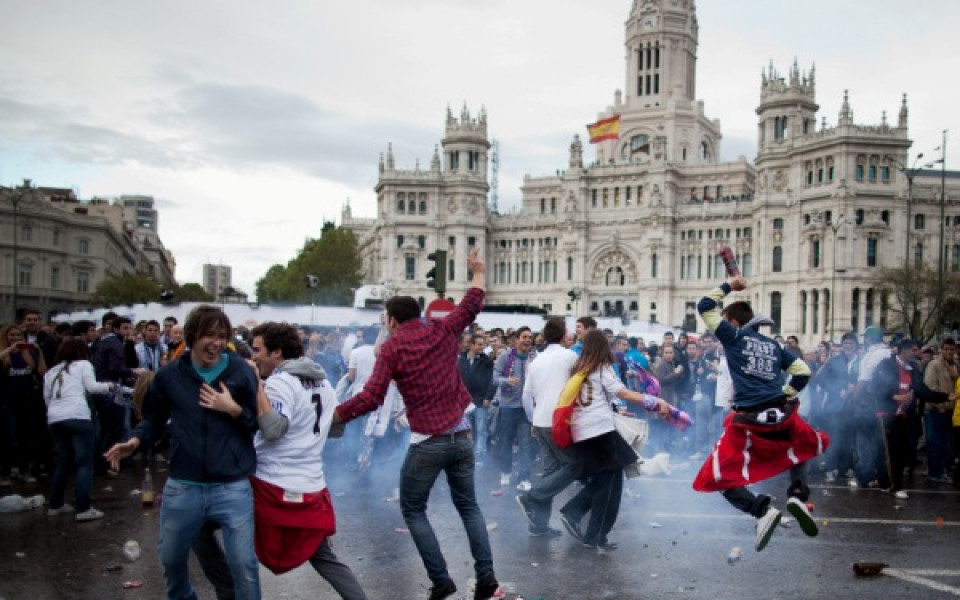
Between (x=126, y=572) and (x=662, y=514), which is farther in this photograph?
(x=662, y=514)

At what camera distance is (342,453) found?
44.5 ft

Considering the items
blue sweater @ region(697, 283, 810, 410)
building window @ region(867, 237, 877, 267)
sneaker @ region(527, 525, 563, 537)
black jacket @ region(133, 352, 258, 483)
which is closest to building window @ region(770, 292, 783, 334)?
building window @ region(867, 237, 877, 267)

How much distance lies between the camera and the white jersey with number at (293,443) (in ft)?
17.2

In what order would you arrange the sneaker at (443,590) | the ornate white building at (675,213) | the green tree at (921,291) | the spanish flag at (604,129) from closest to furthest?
the sneaker at (443,590) < the green tree at (921,291) < the ornate white building at (675,213) < the spanish flag at (604,129)

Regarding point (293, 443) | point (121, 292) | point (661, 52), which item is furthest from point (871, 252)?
point (293, 443)

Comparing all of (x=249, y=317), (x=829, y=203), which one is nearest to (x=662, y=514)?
(x=249, y=317)

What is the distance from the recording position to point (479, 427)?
1421cm

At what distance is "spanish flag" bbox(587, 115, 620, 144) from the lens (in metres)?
82.9

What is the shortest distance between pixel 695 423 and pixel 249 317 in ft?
81.2

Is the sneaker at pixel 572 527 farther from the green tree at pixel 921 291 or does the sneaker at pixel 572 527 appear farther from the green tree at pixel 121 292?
the green tree at pixel 121 292

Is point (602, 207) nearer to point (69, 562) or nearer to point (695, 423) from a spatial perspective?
point (695, 423)

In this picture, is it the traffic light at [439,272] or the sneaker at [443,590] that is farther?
the traffic light at [439,272]

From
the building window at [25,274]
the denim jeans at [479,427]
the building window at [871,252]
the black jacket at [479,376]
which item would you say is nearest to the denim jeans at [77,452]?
the black jacket at [479,376]

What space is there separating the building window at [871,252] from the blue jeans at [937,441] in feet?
203
